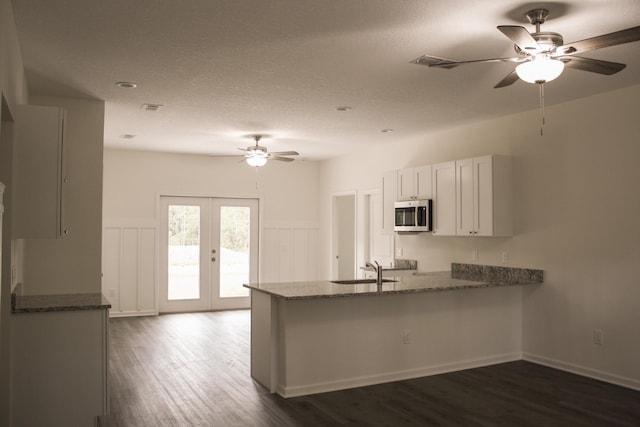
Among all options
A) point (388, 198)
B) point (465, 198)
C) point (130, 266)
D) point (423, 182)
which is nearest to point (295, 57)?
point (465, 198)

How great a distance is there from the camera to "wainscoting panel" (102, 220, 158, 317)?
27.2 ft

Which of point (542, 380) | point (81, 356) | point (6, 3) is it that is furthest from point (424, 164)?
point (6, 3)

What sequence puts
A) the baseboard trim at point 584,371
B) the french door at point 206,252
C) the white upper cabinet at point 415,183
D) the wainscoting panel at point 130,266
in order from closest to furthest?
the baseboard trim at point 584,371, the white upper cabinet at point 415,183, the wainscoting panel at point 130,266, the french door at point 206,252

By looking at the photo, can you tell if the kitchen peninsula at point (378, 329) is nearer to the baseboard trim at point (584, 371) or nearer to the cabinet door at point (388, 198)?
the baseboard trim at point (584, 371)

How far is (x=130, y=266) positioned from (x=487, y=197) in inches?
215

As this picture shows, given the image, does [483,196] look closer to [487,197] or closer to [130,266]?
[487,197]

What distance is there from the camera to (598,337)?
16.4 feet

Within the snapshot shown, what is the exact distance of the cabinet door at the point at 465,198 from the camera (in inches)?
231

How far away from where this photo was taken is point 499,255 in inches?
234

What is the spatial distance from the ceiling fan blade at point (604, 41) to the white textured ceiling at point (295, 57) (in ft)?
0.84

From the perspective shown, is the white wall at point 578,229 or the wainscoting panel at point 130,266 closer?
the white wall at point 578,229

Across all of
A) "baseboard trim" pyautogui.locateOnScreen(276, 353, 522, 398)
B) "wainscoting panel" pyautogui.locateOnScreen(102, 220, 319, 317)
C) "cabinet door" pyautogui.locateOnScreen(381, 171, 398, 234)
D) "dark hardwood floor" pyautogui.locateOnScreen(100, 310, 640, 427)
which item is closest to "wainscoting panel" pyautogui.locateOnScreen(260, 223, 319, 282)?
"wainscoting panel" pyautogui.locateOnScreen(102, 220, 319, 317)

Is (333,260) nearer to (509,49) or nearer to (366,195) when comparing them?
(366,195)

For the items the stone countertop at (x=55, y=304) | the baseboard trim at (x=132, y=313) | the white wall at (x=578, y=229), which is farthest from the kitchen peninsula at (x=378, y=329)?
the baseboard trim at (x=132, y=313)
